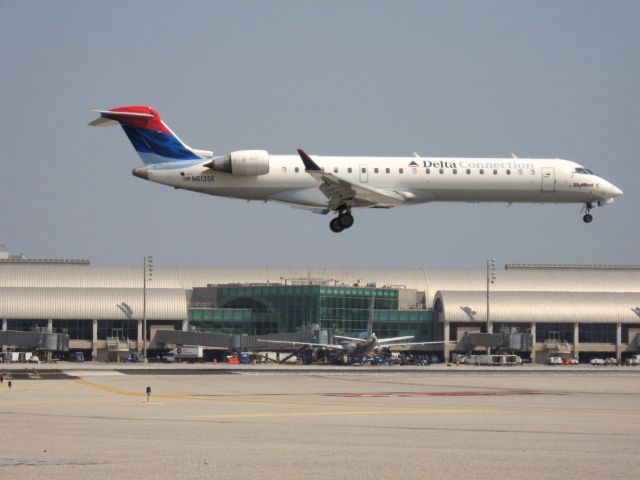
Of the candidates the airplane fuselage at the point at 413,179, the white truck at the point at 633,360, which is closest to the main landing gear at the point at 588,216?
the airplane fuselage at the point at 413,179

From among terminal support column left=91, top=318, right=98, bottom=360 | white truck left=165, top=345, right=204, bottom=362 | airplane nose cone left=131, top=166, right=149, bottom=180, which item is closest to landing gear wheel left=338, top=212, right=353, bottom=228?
airplane nose cone left=131, top=166, right=149, bottom=180

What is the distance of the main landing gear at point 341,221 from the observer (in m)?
62.7

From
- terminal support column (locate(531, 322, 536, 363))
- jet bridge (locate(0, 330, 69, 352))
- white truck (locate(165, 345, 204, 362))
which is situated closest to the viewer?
jet bridge (locate(0, 330, 69, 352))

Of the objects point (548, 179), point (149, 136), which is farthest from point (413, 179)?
point (149, 136)

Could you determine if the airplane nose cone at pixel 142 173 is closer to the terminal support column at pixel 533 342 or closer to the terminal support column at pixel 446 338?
the terminal support column at pixel 446 338

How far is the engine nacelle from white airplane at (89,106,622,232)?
0.17ft

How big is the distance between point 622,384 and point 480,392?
14.2 meters

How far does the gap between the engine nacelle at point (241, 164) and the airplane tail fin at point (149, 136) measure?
2.44m

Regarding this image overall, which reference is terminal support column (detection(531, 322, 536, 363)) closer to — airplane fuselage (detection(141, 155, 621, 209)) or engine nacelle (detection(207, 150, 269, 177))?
airplane fuselage (detection(141, 155, 621, 209))

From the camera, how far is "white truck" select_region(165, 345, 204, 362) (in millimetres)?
115875

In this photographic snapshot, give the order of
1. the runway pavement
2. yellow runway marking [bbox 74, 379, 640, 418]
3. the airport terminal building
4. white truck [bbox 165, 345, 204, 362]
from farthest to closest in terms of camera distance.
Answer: the airport terminal building < white truck [bbox 165, 345, 204, 362] < yellow runway marking [bbox 74, 379, 640, 418] < the runway pavement

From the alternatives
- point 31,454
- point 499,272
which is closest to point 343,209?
point 31,454

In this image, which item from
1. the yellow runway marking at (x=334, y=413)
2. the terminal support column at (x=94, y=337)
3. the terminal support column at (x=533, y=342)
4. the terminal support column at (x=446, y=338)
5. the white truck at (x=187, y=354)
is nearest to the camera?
the yellow runway marking at (x=334, y=413)

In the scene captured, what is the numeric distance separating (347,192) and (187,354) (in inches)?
2328
